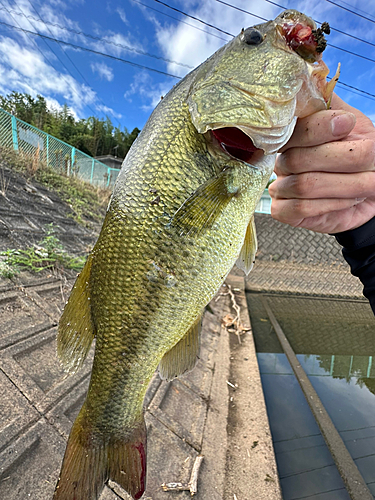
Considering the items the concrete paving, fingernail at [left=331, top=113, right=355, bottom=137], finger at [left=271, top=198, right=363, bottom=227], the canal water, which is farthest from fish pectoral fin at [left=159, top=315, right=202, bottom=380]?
the canal water

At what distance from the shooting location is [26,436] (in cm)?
168

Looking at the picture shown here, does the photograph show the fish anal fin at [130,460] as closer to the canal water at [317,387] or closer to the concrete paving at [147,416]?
the concrete paving at [147,416]

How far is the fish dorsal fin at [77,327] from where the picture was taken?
3.89ft

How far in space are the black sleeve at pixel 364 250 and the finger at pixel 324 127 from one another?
58 centimetres

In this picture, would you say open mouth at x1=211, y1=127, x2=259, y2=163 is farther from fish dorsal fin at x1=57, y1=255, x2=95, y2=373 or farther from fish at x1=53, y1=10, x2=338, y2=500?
fish dorsal fin at x1=57, y1=255, x2=95, y2=373

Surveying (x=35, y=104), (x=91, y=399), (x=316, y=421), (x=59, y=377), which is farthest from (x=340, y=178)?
(x=35, y=104)

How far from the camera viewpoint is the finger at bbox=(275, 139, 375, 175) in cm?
106

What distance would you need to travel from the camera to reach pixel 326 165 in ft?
3.58

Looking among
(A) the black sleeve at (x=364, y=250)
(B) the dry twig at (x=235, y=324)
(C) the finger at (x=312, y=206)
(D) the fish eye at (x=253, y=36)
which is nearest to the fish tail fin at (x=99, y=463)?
(C) the finger at (x=312, y=206)

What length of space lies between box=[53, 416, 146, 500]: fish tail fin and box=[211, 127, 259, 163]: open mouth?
A: 128 cm

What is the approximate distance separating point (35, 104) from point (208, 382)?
4385cm

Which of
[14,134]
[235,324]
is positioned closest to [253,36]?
[235,324]

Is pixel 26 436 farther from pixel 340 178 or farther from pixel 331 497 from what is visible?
pixel 331 497

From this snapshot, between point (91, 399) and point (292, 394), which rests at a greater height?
point (91, 399)
